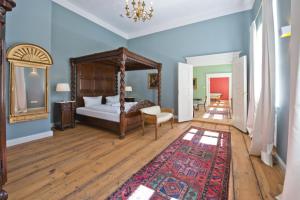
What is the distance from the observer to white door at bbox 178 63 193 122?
540 centimetres

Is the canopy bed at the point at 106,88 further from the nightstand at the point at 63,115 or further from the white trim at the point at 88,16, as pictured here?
the white trim at the point at 88,16

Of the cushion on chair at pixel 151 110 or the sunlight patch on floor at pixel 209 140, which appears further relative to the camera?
the cushion on chair at pixel 151 110

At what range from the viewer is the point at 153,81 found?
6.71 meters

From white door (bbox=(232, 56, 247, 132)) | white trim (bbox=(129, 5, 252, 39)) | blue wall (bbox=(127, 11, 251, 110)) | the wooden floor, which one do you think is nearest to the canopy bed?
the wooden floor

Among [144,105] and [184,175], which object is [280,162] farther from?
[144,105]

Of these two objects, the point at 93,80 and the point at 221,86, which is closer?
the point at 93,80

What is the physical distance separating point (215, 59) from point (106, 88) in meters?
4.54

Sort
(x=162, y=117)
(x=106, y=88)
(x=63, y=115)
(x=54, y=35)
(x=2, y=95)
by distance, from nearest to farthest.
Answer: (x=2, y=95), (x=162, y=117), (x=63, y=115), (x=54, y=35), (x=106, y=88)

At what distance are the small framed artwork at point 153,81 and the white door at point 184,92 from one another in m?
1.50

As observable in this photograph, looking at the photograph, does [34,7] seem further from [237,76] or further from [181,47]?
[237,76]

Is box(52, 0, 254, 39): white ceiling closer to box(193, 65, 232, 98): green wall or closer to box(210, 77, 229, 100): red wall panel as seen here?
box(193, 65, 232, 98): green wall

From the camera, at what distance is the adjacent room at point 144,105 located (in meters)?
1.72

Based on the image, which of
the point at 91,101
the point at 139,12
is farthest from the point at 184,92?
the point at 91,101

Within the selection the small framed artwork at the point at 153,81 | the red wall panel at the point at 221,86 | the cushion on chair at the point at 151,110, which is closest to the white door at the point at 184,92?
the cushion on chair at the point at 151,110
